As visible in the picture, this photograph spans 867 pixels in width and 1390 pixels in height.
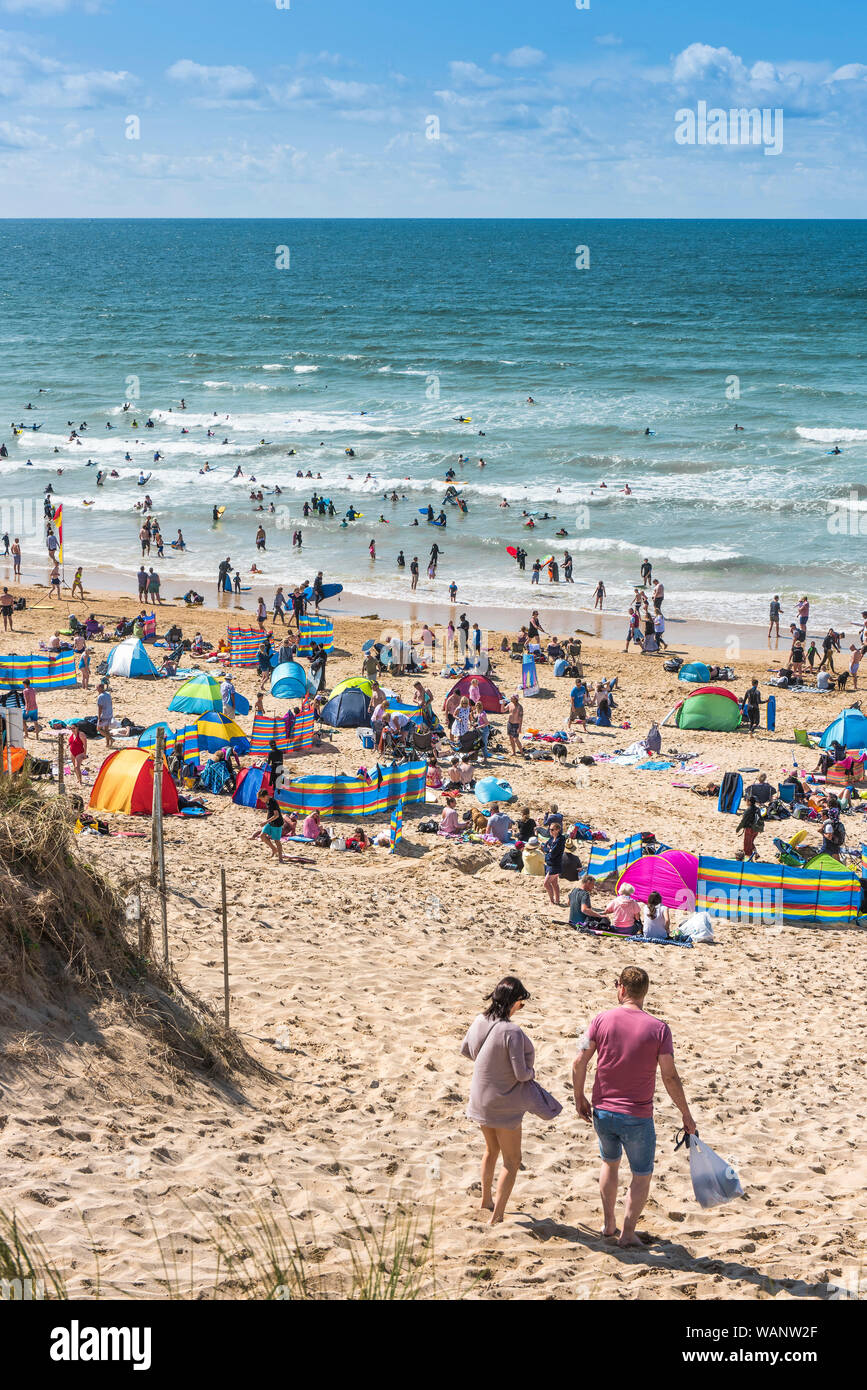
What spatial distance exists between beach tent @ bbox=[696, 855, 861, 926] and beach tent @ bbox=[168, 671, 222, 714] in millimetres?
8732

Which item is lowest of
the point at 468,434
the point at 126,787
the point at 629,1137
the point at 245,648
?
the point at 126,787

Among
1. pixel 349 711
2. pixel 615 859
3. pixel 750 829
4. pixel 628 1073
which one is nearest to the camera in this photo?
pixel 628 1073

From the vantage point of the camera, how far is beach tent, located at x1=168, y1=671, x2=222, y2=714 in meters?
18.9

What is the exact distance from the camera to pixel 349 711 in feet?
64.7

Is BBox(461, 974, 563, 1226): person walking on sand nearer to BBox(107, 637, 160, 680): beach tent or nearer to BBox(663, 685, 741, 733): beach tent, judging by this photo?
BBox(663, 685, 741, 733): beach tent

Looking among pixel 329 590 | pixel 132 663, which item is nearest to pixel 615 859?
pixel 132 663

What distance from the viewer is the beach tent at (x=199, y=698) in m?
18.9

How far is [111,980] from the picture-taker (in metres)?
6.87

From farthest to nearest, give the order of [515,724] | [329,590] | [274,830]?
[329,590], [515,724], [274,830]

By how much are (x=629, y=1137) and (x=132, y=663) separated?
714 inches

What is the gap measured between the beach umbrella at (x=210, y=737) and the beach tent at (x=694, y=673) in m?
10.5

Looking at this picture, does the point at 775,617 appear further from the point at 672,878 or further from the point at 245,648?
the point at 672,878

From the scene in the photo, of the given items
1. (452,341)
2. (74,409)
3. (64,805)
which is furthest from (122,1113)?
(452,341)
